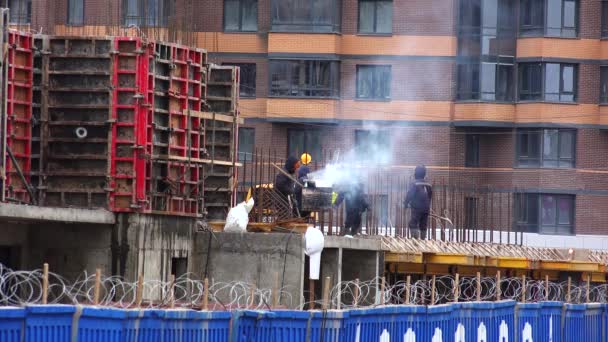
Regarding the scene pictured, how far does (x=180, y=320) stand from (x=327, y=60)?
152 feet

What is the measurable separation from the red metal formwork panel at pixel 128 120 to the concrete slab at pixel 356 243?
4.28 metres

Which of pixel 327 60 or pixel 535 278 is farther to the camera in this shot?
pixel 327 60

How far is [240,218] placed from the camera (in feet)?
97.5

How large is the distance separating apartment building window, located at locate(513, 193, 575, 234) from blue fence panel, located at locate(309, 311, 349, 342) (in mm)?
44444

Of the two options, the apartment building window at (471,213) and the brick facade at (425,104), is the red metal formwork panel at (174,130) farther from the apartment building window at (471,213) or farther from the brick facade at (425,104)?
the brick facade at (425,104)

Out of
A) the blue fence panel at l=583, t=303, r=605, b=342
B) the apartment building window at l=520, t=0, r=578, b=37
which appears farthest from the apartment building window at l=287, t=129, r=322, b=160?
the blue fence panel at l=583, t=303, r=605, b=342

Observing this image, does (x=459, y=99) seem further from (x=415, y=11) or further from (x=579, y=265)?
(x=579, y=265)

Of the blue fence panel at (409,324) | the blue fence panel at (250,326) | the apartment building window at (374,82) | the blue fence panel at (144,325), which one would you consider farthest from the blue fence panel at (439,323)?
the apartment building window at (374,82)

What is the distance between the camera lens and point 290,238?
2916 cm

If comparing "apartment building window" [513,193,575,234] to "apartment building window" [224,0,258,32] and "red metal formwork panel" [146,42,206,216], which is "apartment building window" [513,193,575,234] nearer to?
"apartment building window" [224,0,258,32]

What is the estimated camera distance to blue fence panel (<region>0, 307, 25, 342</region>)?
1541 centimetres

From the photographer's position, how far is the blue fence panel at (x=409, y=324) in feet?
72.2

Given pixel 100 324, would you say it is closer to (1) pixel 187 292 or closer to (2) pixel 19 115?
(1) pixel 187 292

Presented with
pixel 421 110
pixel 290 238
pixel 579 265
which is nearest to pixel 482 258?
pixel 579 265
